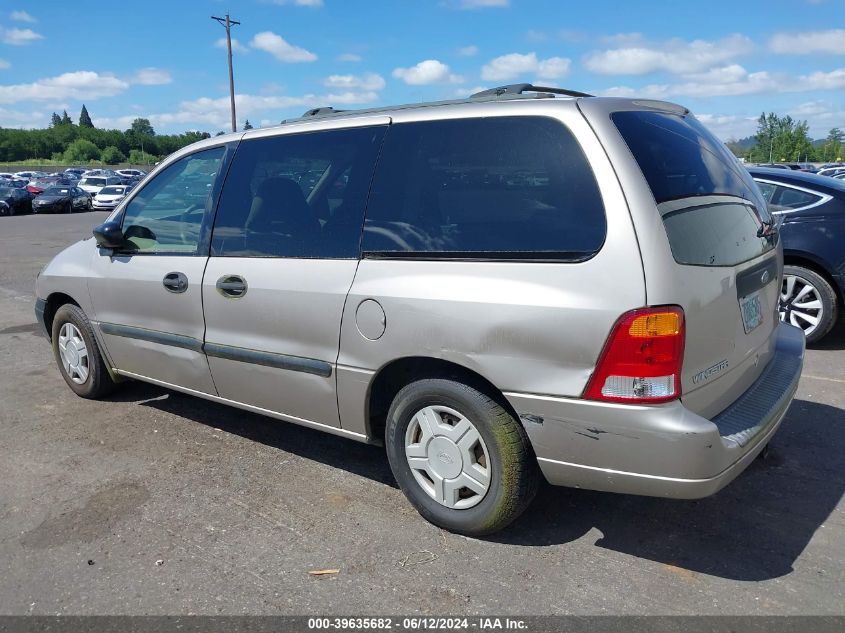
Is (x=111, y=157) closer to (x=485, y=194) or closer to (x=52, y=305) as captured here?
(x=52, y=305)

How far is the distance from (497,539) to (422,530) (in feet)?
1.15

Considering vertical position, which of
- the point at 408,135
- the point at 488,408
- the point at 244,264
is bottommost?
the point at 488,408

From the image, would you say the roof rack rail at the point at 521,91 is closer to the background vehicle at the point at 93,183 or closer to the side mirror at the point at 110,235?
the side mirror at the point at 110,235

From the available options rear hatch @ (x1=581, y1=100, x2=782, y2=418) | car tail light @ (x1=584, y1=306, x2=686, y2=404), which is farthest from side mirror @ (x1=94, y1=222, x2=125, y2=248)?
car tail light @ (x1=584, y1=306, x2=686, y2=404)

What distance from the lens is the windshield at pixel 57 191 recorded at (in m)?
33.1

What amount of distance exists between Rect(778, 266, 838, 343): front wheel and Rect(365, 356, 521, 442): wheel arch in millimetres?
4304

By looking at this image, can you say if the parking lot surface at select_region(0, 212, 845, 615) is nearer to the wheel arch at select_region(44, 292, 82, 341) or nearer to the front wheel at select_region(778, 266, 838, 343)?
the wheel arch at select_region(44, 292, 82, 341)

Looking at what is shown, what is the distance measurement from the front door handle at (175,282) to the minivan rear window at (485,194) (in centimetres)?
130

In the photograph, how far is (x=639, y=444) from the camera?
2.59m

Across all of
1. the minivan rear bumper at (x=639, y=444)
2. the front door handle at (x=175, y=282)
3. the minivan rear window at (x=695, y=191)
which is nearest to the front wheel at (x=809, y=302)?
the minivan rear window at (x=695, y=191)

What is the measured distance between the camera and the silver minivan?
2.60 m

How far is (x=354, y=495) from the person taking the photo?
3.62 m

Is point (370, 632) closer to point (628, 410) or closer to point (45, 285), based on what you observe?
point (628, 410)

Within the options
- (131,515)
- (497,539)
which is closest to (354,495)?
(497,539)
